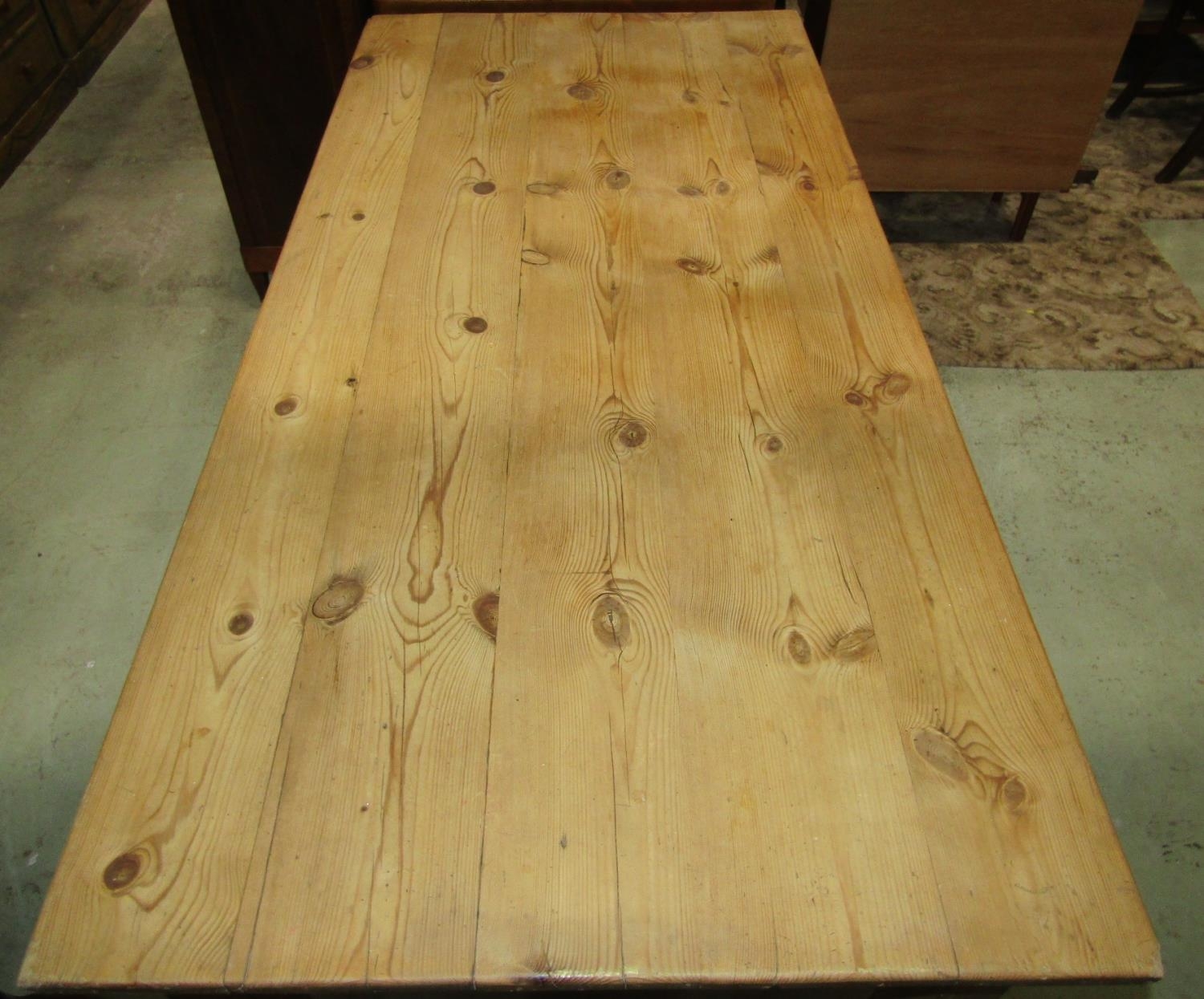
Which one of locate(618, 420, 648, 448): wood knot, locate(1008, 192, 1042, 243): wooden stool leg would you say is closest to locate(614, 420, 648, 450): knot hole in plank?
locate(618, 420, 648, 448): wood knot

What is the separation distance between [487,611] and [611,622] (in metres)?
0.11

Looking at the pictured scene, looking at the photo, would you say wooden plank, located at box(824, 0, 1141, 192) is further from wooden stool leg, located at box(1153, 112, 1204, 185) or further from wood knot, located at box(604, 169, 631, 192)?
wood knot, located at box(604, 169, 631, 192)

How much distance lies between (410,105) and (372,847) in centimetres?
113

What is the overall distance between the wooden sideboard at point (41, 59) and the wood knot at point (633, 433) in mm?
2418

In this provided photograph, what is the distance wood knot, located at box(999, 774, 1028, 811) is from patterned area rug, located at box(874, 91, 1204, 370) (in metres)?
1.55

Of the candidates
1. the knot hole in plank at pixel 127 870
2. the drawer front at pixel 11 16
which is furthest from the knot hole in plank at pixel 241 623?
the drawer front at pixel 11 16

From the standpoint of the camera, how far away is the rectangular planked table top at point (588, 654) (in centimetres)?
68

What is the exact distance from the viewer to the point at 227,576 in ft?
2.85

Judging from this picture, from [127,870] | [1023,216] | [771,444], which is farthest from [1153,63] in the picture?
[127,870]

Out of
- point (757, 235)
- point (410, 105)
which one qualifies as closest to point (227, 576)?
point (757, 235)

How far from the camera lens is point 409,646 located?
2.69 ft

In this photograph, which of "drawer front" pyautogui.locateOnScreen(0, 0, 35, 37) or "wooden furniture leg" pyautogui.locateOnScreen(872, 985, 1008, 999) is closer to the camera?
"wooden furniture leg" pyautogui.locateOnScreen(872, 985, 1008, 999)

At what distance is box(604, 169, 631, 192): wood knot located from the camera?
4.24ft

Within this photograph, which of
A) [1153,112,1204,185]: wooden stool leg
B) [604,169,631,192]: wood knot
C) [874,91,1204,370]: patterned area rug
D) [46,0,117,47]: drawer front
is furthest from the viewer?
[46,0,117,47]: drawer front
